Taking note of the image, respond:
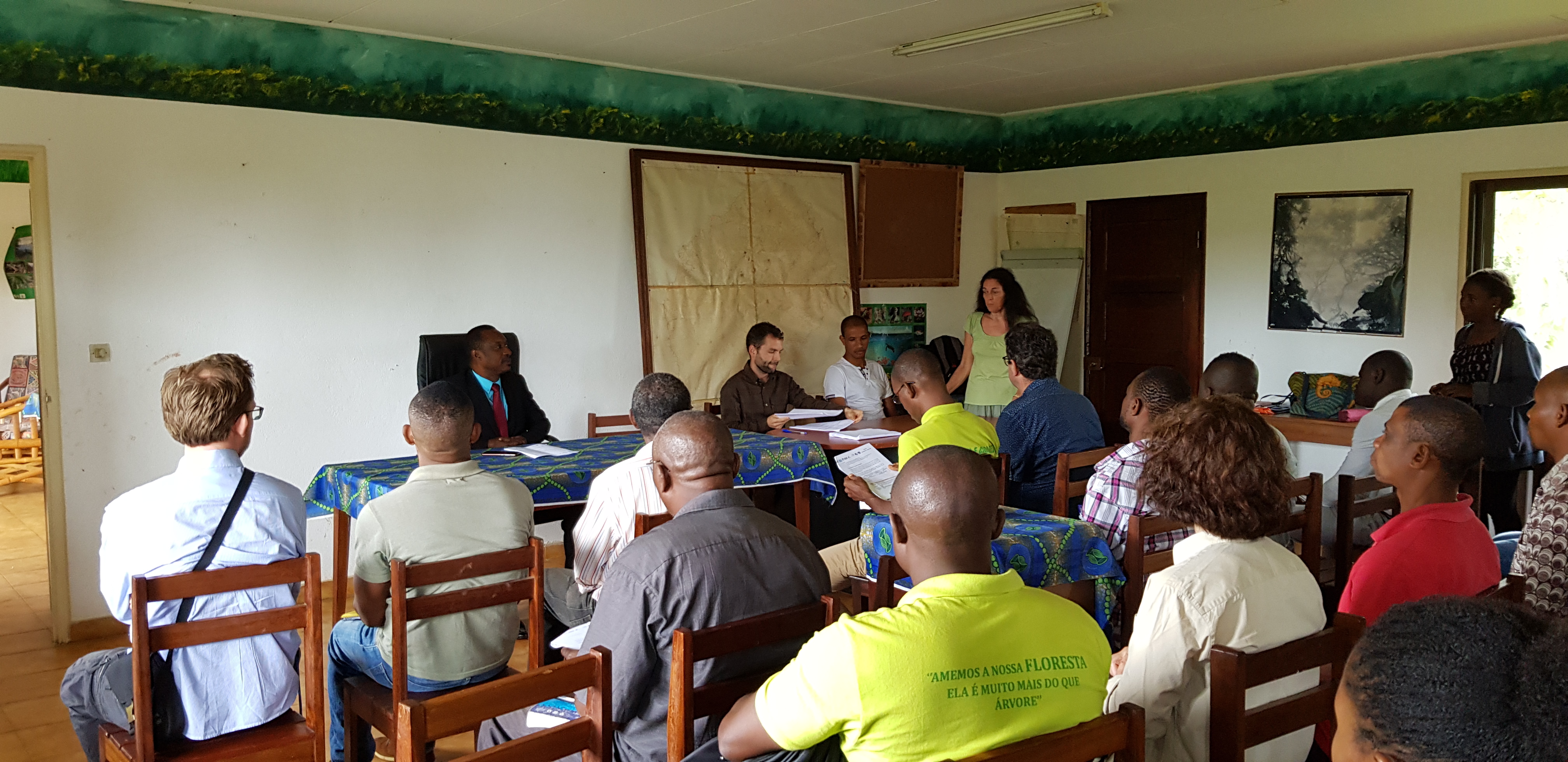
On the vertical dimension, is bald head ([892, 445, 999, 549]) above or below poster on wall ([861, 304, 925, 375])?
below

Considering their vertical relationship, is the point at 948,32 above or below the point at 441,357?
above

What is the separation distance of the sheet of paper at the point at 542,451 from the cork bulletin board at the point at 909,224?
3.42 meters

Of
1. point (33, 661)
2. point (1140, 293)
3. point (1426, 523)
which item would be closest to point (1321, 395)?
point (1140, 293)

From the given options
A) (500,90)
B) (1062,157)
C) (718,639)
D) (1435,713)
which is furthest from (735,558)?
(1062,157)

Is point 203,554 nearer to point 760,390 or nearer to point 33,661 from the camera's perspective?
point 33,661

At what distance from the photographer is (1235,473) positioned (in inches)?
A: 82.4

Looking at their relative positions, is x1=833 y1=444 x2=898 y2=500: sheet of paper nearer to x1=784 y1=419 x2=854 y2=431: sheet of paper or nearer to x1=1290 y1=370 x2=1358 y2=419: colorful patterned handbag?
x1=784 y1=419 x2=854 y2=431: sheet of paper

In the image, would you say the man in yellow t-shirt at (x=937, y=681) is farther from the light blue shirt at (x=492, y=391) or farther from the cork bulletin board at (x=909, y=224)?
the cork bulletin board at (x=909, y=224)

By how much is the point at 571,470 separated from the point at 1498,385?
409 centimetres

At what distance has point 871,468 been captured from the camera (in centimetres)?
398

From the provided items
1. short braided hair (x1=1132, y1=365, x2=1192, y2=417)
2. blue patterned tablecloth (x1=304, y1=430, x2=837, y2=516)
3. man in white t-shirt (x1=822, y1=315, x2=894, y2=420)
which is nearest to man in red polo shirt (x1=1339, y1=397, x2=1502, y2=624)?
short braided hair (x1=1132, y1=365, x2=1192, y2=417)

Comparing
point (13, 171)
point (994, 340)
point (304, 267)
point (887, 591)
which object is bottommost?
point (887, 591)

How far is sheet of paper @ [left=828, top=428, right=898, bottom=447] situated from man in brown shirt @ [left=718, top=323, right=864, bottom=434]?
70 centimetres

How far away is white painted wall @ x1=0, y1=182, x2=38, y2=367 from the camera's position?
9.05 meters
